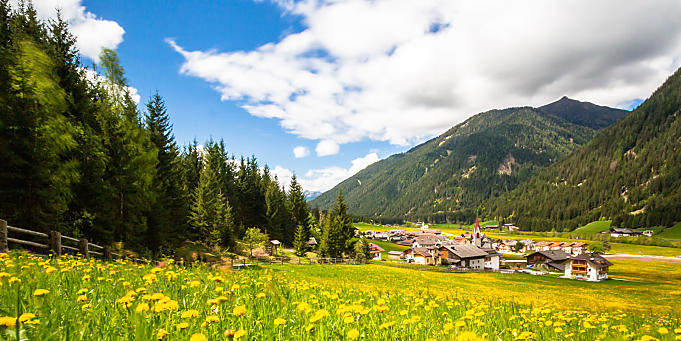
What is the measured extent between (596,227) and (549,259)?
410ft

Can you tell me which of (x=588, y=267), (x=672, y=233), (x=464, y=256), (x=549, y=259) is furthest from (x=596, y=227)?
(x=464, y=256)

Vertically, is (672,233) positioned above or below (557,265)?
above

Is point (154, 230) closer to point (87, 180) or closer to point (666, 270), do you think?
point (87, 180)

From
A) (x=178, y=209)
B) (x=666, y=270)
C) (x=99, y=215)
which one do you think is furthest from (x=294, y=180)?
(x=666, y=270)

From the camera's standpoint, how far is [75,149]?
66.3 feet

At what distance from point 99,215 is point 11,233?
4.78 meters

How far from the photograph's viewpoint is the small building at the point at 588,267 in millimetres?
66875

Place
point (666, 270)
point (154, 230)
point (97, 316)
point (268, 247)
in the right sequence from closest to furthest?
1. point (97, 316)
2. point (154, 230)
3. point (268, 247)
4. point (666, 270)

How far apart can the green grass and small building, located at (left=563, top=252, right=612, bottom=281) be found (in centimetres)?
13728

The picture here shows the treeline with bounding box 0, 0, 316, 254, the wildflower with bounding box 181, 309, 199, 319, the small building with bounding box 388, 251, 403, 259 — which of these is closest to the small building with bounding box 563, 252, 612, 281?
the small building with bounding box 388, 251, 403, 259

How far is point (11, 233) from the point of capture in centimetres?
1739

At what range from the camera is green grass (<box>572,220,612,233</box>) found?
17312cm

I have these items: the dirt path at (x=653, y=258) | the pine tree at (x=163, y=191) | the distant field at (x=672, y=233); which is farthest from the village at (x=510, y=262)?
the pine tree at (x=163, y=191)

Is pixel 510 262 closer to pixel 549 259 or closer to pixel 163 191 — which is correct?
pixel 549 259
